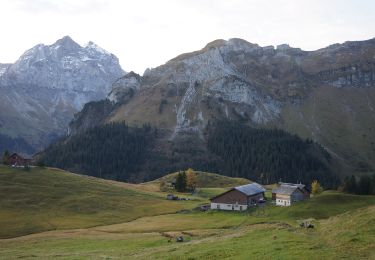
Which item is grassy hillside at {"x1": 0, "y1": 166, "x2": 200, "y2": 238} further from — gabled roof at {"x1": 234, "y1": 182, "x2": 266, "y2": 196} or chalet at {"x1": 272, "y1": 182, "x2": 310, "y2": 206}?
chalet at {"x1": 272, "y1": 182, "x2": 310, "y2": 206}

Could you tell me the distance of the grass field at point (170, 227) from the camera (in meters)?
41.3

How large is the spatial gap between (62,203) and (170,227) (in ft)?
133

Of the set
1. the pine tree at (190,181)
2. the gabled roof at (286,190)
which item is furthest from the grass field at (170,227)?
the gabled roof at (286,190)

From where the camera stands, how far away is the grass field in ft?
135

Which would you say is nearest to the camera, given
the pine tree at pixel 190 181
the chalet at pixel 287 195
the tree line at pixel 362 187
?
the chalet at pixel 287 195

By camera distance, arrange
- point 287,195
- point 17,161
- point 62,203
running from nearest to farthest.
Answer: point 62,203 → point 287,195 → point 17,161

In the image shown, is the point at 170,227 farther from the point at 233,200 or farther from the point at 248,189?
the point at 248,189

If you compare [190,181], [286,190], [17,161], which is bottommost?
[286,190]

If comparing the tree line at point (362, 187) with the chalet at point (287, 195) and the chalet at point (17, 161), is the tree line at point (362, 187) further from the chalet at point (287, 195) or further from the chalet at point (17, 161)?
the chalet at point (17, 161)

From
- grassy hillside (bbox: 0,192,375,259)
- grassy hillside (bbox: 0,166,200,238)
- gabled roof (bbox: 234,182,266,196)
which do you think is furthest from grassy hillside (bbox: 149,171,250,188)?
grassy hillside (bbox: 0,192,375,259)

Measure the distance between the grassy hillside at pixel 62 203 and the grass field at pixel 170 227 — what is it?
25 centimetres

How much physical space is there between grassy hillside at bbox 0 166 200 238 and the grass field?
0.25 metres

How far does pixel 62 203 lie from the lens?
381 feet

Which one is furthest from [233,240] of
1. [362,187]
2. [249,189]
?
[362,187]
